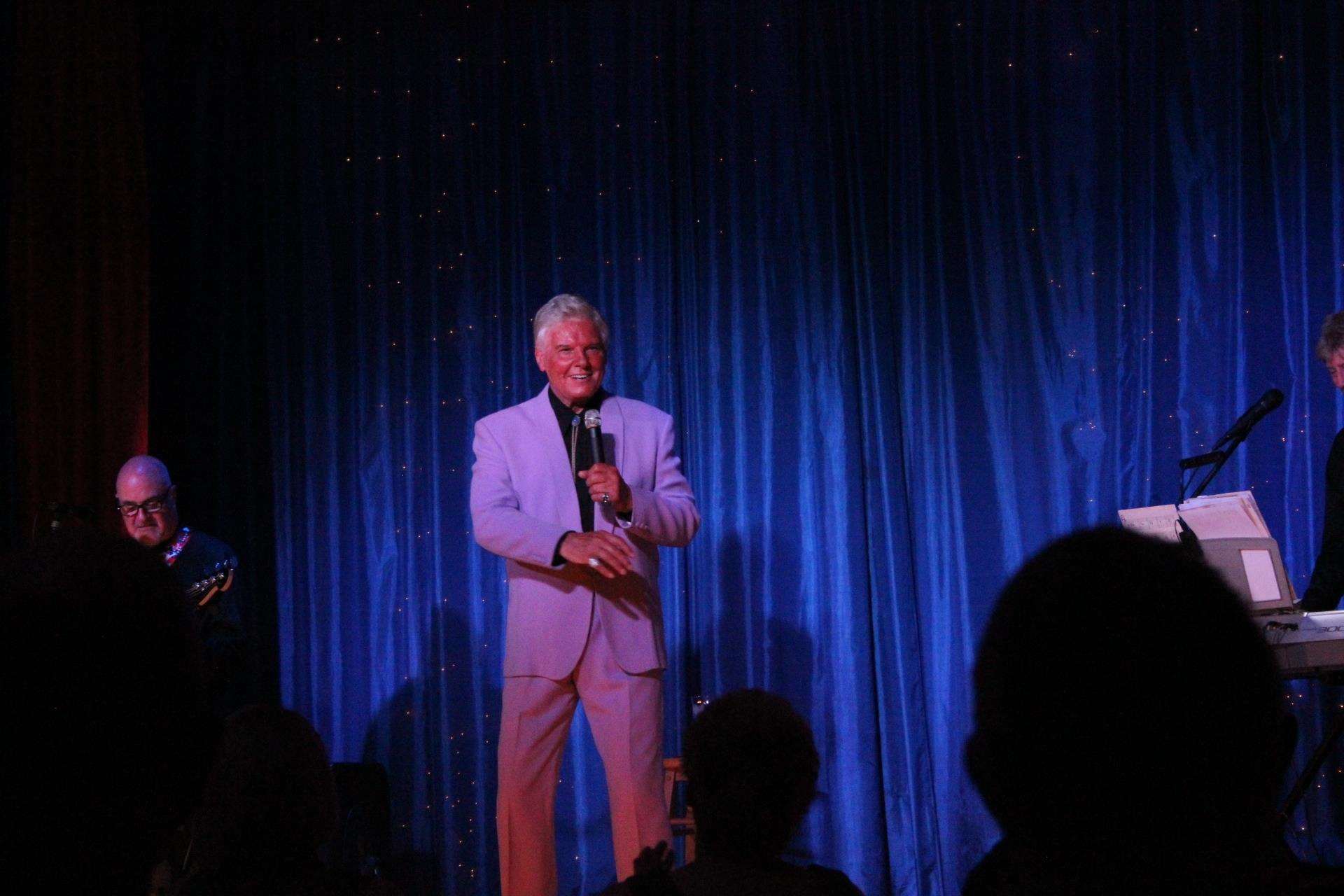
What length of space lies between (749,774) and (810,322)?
3072 millimetres

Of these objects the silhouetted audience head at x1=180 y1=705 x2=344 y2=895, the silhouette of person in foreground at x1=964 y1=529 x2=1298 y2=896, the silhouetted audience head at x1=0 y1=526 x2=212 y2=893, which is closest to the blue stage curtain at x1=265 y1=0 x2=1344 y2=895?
the silhouetted audience head at x1=180 y1=705 x2=344 y2=895

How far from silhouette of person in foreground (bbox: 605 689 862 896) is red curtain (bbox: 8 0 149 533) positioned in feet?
13.3

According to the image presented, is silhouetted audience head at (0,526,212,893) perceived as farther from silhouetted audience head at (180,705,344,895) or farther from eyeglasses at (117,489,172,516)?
eyeglasses at (117,489,172,516)

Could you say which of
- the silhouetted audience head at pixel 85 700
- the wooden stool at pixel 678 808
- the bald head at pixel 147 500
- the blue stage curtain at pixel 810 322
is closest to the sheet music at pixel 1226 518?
the blue stage curtain at pixel 810 322

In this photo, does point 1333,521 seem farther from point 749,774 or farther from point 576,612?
point 749,774

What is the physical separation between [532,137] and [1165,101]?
8.47ft

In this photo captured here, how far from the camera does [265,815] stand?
1295 millimetres

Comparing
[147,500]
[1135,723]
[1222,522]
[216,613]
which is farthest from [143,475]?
[1135,723]

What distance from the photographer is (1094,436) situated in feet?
14.3

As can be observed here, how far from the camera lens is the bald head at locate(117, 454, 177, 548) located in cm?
423

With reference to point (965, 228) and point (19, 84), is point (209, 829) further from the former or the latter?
point (19, 84)

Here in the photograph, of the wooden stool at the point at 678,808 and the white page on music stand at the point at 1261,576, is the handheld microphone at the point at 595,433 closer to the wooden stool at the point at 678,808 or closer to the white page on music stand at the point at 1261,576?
the wooden stool at the point at 678,808

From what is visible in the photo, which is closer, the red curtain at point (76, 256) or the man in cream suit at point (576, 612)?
the man in cream suit at point (576, 612)

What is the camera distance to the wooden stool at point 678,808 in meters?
4.12
